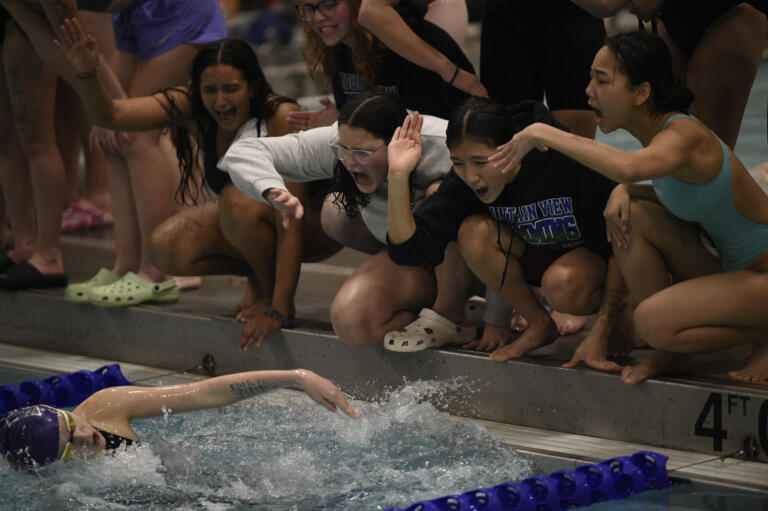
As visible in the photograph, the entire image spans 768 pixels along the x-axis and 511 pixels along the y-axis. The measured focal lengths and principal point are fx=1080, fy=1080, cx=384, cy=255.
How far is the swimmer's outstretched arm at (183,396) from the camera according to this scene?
3303 mm

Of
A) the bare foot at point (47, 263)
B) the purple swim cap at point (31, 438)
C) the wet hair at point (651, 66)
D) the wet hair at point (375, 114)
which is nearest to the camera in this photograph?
the purple swim cap at point (31, 438)

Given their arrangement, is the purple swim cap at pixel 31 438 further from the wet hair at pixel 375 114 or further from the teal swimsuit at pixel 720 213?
the teal swimsuit at pixel 720 213

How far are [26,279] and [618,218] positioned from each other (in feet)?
9.80

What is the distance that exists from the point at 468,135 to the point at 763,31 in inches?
43.1

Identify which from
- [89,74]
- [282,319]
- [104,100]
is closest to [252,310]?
[282,319]

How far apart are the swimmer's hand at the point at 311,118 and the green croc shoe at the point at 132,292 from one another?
1.06 metres

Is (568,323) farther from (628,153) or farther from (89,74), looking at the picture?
(89,74)

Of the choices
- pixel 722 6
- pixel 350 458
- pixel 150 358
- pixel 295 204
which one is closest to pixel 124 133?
pixel 150 358

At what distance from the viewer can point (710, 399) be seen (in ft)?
11.0

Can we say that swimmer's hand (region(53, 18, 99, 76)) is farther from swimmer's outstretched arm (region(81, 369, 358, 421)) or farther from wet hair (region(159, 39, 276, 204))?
swimmer's outstretched arm (region(81, 369, 358, 421))

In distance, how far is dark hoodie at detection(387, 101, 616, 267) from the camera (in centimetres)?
364

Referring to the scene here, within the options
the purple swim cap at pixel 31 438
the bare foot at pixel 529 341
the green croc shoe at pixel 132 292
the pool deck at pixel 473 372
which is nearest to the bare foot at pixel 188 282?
the pool deck at pixel 473 372

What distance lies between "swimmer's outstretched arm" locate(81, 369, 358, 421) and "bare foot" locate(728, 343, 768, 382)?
1280mm

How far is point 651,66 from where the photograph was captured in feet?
10.6
